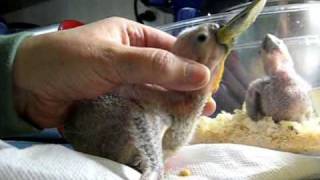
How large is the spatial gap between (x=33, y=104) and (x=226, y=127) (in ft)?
0.63

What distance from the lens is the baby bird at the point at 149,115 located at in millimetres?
309

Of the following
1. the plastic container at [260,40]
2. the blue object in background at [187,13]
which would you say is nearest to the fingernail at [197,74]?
the plastic container at [260,40]

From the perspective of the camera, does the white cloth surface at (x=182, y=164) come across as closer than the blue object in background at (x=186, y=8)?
Yes

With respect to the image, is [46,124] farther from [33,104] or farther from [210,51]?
[210,51]

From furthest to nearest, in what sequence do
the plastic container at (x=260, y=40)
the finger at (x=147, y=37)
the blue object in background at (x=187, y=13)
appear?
1. the blue object in background at (x=187, y=13)
2. the plastic container at (x=260, y=40)
3. the finger at (x=147, y=37)

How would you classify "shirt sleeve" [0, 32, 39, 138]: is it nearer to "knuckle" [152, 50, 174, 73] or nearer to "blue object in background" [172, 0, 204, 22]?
"knuckle" [152, 50, 174, 73]

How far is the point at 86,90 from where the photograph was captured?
13.4 inches

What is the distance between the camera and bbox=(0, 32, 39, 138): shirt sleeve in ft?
1.17

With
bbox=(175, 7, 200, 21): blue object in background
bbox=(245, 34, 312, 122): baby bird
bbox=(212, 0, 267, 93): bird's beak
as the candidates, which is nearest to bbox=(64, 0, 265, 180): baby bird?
bbox=(212, 0, 267, 93): bird's beak

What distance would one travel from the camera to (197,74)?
314 mm

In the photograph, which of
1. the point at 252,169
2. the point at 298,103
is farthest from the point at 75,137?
the point at 298,103

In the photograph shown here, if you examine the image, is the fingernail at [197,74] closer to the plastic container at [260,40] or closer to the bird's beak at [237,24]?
the bird's beak at [237,24]

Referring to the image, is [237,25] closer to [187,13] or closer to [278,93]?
[278,93]

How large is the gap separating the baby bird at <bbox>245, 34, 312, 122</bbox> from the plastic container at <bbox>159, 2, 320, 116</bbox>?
0.09 feet
